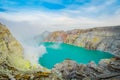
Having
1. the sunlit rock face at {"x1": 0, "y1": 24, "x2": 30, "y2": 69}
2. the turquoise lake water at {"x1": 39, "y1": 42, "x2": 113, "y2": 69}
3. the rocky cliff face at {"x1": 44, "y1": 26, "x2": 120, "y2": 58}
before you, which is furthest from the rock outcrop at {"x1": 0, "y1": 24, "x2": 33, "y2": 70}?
the rocky cliff face at {"x1": 44, "y1": 26, "x2": 120, "y2": 58}

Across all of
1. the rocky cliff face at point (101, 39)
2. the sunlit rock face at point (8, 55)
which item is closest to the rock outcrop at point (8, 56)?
the sunlit rock face at point (8, 55)

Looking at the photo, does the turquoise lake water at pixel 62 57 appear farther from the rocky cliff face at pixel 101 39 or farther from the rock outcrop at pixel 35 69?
the rocky cliff face at pixel 101 39

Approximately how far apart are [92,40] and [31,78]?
15777cm

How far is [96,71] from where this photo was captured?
17641mm

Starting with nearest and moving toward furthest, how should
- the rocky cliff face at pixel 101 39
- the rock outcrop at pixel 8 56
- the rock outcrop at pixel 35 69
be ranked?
the rock outcrop at pixel 35 69
the rock outcrop at pixel 8 56
the rocky cliff face at pixel 101 39

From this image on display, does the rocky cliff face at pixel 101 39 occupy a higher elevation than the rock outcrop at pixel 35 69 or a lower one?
higher

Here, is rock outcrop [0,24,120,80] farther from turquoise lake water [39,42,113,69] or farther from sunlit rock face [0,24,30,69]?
turquoise lake water [39,42,113,69]

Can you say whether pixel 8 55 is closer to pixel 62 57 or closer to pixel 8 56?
pixel 8 56

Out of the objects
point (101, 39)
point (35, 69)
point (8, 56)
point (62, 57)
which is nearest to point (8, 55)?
point (8, 56)

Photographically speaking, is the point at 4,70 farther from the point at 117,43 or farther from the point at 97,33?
the point at 97,33

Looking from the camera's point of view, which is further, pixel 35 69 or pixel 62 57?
pixel 62 57

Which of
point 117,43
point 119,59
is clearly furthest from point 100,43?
point 119,59

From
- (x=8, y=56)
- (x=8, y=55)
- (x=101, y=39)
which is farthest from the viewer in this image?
(x=101, y=39)

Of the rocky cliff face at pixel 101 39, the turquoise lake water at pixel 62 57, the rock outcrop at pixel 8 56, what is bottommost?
the turquoise lake water at pixel 62 57
